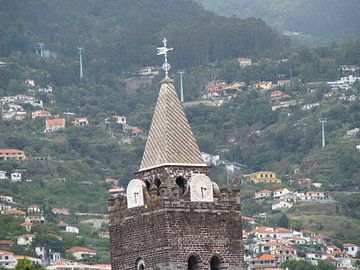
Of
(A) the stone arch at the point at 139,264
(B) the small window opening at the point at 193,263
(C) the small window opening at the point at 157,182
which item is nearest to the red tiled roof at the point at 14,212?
(A) the stone arch at the point at 139,264

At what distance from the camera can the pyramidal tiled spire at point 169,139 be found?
48.2 metres

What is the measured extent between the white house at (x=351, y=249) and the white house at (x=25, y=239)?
30.6 metres

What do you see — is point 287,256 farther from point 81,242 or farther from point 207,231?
point 207,231

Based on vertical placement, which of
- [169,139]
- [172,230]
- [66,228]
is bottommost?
[172,230]

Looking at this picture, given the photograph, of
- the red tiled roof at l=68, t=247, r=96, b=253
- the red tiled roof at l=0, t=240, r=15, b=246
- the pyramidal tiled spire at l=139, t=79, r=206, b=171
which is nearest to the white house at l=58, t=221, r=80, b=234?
the red tiled roof at l=68, t=247, r=96, b=253

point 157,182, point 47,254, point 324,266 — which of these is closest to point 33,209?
point 47,254

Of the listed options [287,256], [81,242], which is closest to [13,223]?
[81,242]

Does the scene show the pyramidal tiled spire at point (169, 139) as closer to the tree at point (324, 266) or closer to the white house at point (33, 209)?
the tree at point (324, 266)

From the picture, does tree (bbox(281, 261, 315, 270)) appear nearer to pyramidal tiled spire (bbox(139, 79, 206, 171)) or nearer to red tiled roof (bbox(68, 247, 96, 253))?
red tiled roof (bbox(68, 247, 96, 253))

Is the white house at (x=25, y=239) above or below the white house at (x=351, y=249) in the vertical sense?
below

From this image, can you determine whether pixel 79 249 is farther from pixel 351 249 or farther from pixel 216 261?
pixel 216 261

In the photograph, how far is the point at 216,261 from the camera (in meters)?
48.6

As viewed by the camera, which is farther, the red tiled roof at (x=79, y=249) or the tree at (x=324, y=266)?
the red tiled roof at (x=79, y=249)

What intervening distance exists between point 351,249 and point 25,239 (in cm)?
3275
